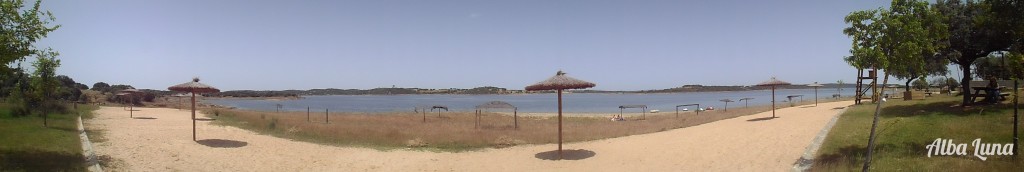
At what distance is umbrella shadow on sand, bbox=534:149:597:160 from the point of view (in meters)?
12.8

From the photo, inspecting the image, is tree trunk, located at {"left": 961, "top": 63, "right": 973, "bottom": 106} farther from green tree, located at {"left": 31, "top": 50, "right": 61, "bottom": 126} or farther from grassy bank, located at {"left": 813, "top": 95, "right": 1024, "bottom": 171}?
green tree, located at {"left": 31, "top": 50, "right": 61, "bottom": 126}

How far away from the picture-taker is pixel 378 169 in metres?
11.6

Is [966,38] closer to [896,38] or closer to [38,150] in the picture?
[896,38]

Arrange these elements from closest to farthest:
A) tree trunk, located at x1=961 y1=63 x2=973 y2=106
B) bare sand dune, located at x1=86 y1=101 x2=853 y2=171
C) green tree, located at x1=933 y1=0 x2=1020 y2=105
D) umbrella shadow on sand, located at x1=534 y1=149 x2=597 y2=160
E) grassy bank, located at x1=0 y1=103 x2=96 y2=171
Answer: grassy bank, located at x1=0 y1=103 x2=96 y2=171 → bare sand dune, located at x1=86 y1=101 x2=853 y2=171 → umbrella shadow on sand, located at x1=534 y1=149 x2=597 y2=160 → green tree, located at x1=933 y1=0 x2=1020 y2=105 → tree trunk, located at x1=961 y1=63 x2=973 y2=106

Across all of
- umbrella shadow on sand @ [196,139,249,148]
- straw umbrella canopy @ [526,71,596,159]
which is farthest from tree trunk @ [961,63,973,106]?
umbrella shadow on sand @ [196,139,249,148]

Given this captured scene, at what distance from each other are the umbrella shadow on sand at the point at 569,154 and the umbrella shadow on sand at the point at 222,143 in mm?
9218

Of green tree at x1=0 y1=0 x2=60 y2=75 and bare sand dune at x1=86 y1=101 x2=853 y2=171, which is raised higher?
green tree at x1=0 y1=0 x2=60 y2=75

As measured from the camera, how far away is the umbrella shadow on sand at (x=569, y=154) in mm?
12820

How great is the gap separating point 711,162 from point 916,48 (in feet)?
15.3

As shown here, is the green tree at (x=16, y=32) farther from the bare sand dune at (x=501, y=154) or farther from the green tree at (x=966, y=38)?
the green tree at (x=966, y=38)

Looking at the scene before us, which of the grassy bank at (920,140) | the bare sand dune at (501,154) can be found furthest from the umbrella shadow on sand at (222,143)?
the grassy bank at (920,140)

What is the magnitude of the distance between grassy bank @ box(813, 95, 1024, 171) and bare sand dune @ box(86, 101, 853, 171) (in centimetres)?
84

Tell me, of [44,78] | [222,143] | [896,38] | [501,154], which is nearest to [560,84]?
[501,154]

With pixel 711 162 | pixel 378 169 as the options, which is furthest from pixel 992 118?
pixel 378 169
